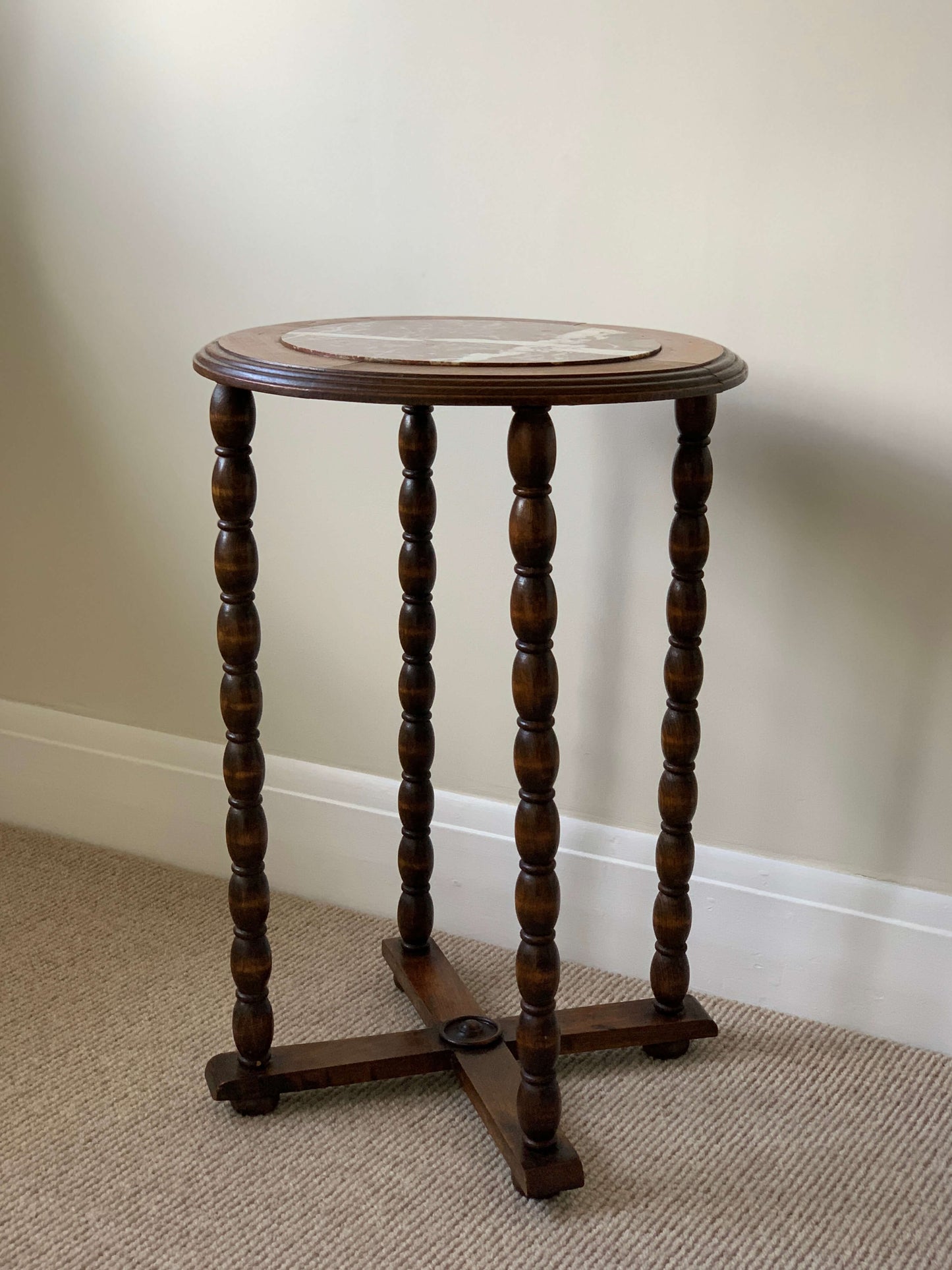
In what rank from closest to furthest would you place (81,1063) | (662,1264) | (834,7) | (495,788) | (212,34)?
(662,1264) < (834,7) < (81,1063) < (212,34) < (495,788)

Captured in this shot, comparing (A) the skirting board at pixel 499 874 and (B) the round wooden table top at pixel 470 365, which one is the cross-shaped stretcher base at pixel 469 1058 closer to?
(A) the skirting board at pixel 499 874

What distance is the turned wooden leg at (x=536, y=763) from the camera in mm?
1073

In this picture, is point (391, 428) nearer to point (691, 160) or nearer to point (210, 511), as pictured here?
point (210, 511)

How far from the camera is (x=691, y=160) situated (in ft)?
4.56

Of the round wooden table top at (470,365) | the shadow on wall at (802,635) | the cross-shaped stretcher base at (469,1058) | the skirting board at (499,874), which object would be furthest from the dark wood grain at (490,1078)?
the round wooden table top at (470,365)

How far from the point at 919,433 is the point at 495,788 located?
0.70 metres

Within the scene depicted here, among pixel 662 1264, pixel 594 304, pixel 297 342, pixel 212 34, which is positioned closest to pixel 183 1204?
pixel 662 1264

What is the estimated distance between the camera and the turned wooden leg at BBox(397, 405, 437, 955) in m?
1.40

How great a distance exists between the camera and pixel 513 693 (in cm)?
114

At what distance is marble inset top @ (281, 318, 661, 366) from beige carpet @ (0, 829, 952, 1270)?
80 cm

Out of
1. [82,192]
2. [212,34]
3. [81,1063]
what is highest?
[212,34]

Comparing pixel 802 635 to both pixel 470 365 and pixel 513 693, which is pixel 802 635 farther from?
pixel 470 365

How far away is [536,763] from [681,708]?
285mm

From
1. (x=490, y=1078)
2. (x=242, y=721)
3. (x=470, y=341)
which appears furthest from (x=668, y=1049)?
(x=470, y=341)
